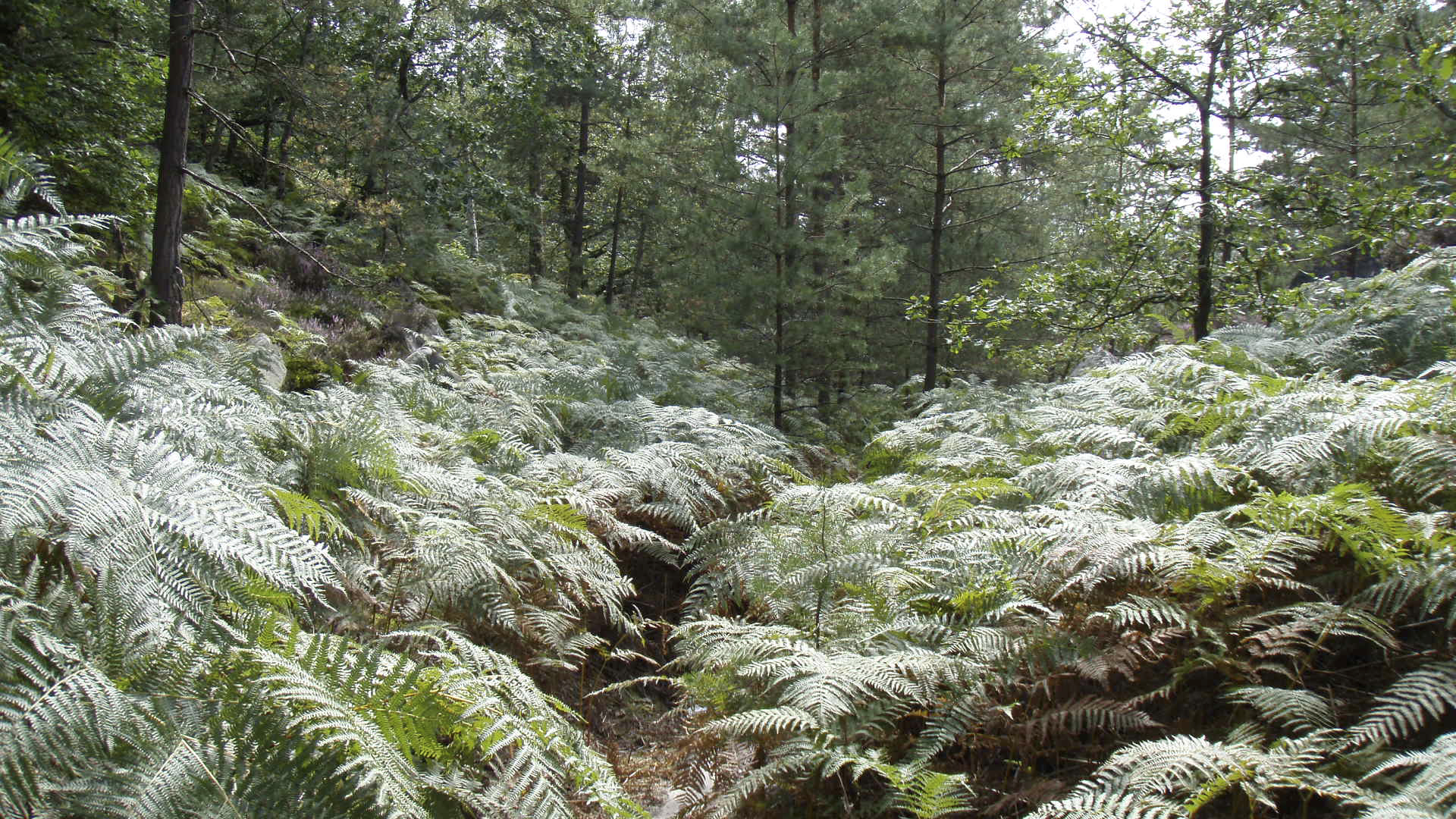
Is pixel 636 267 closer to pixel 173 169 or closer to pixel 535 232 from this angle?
pixel 535 232

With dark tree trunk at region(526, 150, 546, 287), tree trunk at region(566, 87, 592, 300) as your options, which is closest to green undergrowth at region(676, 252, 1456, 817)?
dark tree trunk at region(526, 150, 546, 287)

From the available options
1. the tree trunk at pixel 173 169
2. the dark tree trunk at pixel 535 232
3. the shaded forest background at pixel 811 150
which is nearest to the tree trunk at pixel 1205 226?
the shaded forest background at pixel 811 150

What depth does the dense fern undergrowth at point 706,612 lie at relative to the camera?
1.96 metres

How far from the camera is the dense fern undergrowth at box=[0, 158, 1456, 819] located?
1955 mm

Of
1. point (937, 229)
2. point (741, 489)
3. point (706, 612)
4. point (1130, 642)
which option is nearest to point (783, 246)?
point (937, 229)

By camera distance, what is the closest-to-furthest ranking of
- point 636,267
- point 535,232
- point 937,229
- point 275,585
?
point 275,585, point 937,229, point 535,232, point 636,267

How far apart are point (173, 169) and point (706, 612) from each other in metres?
4.77

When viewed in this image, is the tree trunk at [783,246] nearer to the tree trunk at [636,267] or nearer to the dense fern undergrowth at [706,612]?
the dense fern undergrowth at [706,612]

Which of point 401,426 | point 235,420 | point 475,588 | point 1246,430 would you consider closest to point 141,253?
point 401,426

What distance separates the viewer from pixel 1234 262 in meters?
7.27

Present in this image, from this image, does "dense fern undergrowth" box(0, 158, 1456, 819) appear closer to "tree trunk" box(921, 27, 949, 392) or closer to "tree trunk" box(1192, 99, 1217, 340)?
"tree trunk" box(1192, 99, 1217, 340)

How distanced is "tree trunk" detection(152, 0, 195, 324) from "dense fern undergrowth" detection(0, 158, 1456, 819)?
1251mm

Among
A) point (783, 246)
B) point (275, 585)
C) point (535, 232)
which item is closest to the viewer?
point (275, 585)

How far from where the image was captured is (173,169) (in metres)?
5.38
